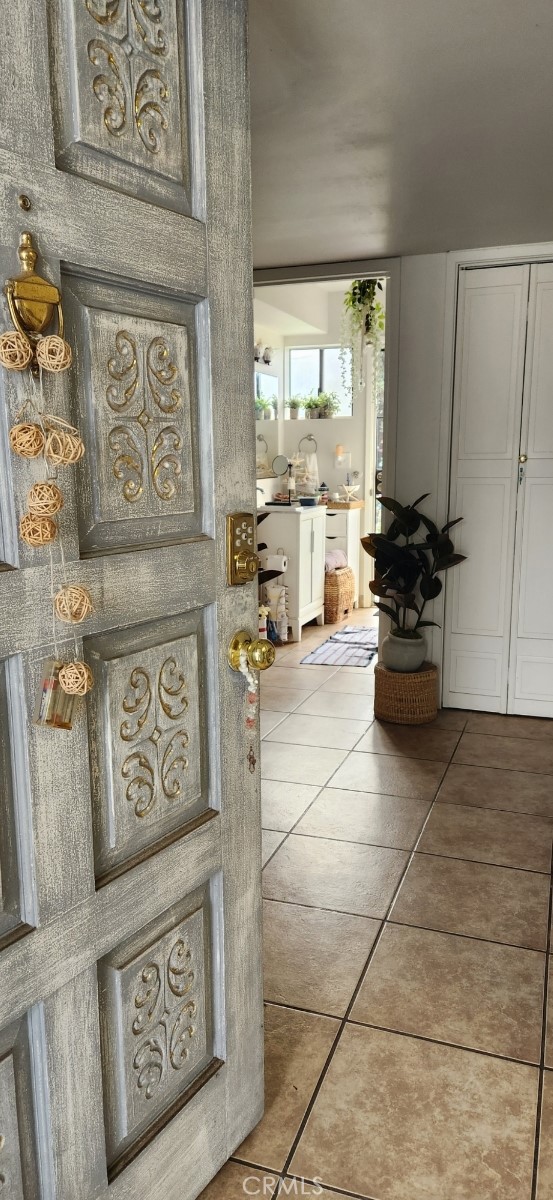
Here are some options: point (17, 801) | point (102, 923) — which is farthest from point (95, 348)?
point (102, 923)

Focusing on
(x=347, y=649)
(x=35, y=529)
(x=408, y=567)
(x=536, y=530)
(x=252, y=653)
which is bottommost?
(x=347, y=649)

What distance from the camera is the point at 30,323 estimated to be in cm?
96

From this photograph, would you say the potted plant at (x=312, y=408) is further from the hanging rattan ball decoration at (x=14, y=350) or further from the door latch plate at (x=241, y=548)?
the hanging rattan ball decoration at (x=14, y=350)

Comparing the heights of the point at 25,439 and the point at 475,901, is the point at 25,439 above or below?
above

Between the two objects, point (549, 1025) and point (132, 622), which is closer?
point (132, 622)

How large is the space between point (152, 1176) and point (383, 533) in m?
3.42

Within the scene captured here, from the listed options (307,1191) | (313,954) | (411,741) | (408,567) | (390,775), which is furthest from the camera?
(408,567)

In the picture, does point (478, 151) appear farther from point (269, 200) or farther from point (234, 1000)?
point (234, 1000)

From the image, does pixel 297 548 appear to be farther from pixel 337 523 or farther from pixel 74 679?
pixel 74 679

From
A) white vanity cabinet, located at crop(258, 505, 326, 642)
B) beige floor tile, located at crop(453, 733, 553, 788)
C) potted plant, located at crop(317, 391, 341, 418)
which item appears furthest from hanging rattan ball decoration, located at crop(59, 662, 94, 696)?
potted plant, located at crop(317, 391, 341, 418)

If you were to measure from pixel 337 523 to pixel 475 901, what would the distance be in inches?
196

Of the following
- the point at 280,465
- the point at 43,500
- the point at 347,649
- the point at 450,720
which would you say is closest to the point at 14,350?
the point at 43,500

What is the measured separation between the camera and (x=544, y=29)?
6.24ft

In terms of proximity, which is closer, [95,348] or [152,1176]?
[95,348]
